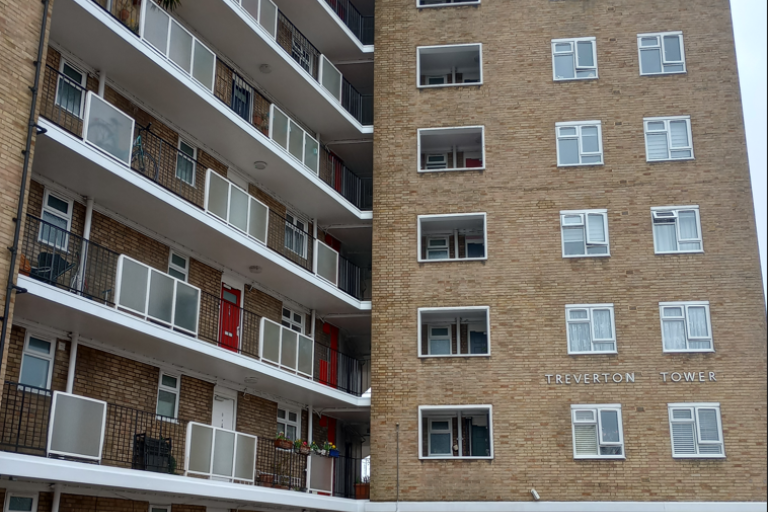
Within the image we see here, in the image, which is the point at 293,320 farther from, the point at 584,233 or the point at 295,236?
the point at 584,233

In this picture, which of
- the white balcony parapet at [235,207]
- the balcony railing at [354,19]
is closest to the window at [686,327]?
the white balcony parapet at [235,207]

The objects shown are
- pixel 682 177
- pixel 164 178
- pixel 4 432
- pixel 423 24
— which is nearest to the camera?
pixel 4 432

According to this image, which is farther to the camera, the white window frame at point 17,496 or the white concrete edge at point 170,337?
the white window frame at point 17,496

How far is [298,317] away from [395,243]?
10.7 feet

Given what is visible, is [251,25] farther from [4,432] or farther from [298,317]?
[4,432]

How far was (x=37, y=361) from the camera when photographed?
1574 centimetres

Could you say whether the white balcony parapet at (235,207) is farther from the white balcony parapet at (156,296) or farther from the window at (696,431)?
the window at (696,431)

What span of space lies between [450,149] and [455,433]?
8.01m

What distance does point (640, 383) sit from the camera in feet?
72.3

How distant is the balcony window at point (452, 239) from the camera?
24.7 meters

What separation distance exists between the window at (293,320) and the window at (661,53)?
440 inches

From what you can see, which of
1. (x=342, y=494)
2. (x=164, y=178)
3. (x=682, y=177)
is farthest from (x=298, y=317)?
(x=682, y=177)

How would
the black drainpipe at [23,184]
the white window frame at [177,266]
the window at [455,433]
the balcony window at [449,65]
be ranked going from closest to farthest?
the black drainpipe at [23,184] → the white window frame at [177,266] → the window at [455,433] → the balcony window at [449,65]

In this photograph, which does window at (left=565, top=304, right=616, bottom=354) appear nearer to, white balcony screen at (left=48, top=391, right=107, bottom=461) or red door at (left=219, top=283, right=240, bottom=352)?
red door at (left=219, top=283, right=240, bottom=352)
